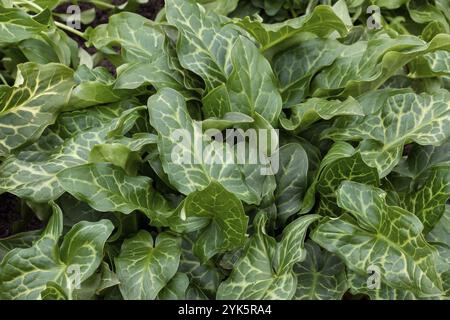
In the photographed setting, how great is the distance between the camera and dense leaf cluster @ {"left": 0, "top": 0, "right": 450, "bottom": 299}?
1.36 meters

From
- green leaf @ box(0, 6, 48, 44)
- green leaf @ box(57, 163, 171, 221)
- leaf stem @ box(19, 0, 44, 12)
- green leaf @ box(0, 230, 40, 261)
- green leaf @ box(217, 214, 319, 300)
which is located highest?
green leaf @ box(0, 6, 48, 44)

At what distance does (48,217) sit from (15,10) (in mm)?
499

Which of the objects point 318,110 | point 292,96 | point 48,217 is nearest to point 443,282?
point 318,110

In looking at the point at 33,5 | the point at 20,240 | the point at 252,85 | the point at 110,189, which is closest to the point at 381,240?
the point at 252,85

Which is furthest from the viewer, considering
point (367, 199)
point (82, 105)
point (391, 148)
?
point (82, 105)

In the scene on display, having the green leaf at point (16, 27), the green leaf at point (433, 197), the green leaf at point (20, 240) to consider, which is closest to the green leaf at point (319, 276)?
the green leaf at point (433, 197)

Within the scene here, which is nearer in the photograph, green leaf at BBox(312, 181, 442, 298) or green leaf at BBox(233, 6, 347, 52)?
green leaf at BBox(312, 181, 442, 298)

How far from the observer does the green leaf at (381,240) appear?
1292mm

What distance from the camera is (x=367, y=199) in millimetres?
1380

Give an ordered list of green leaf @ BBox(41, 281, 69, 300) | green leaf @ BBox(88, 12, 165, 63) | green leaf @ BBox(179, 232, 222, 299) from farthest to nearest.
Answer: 1. green leaf @ BBox(88, 12, 165, 63)
2. green leaf @ BBox(179, 232, 222, 299)
3. green leaf @ BBox(41, 281, 69, 300)

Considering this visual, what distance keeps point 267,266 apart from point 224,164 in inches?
9.4

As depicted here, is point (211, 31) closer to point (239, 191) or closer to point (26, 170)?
point (239, 191)

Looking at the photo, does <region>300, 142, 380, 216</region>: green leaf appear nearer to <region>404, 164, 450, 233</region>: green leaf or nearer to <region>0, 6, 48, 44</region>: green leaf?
<region>404, 164, 450, 233</region>: green leaf

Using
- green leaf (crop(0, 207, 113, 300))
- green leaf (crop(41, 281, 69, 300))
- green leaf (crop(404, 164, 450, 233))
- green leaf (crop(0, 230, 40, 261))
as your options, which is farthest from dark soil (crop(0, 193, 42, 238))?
green leaf (crop(404, 164, 450, 233))
